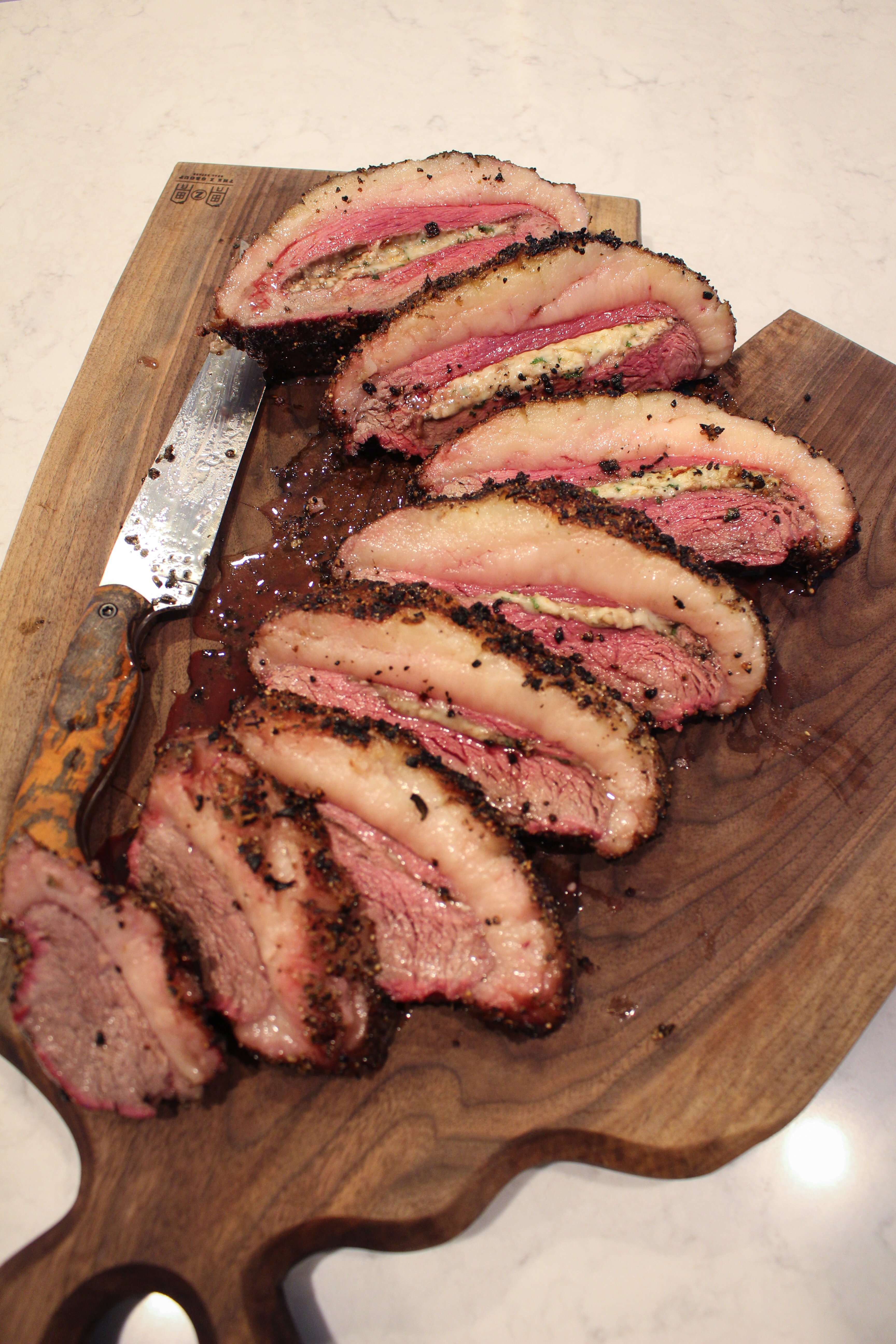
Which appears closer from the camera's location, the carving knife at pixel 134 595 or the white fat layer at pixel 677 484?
the carving knife at pixel 134 595

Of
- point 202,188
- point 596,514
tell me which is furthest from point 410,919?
point 202,188

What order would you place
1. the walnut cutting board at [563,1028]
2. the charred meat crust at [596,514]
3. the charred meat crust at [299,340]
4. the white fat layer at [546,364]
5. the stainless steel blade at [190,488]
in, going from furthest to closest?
the charred meat crust at [299,340], the white fat layer at [546,364], the stainless steel blade at [190,488], the charred meat crust at [596,514], the walnut cutting board at [563,1028]

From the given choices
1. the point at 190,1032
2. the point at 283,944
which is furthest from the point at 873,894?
the point at 190,1032

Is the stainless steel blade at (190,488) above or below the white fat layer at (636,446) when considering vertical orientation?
below

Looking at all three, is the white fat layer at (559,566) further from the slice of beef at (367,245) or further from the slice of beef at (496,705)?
the slice of beef at (367,245)

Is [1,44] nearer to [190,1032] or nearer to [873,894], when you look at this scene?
[190,1032]

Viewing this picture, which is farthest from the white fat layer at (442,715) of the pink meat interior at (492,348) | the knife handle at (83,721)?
the pink meat interior at (492,348)

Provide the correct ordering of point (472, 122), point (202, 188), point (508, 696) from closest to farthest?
point (508, 696)
point (202, 188)
point (472, 122)

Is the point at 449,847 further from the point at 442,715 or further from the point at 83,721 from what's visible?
the point at 83,721
